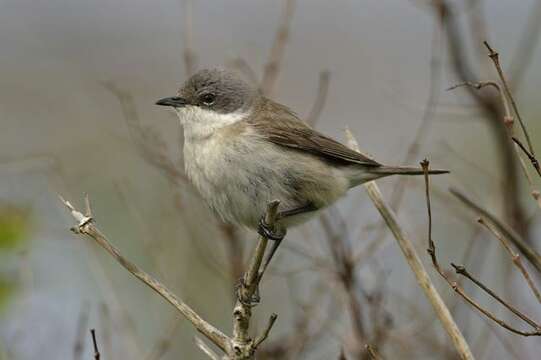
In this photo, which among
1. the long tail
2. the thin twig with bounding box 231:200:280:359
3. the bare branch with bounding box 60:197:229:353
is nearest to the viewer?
the bare branch with bounding box 60:197:229:353

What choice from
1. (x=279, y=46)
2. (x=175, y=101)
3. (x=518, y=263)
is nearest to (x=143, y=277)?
(x=518, y=263)

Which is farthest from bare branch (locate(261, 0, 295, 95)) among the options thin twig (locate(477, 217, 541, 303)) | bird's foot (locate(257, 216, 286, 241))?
thin twig (locate(477, 217, 541, 303))

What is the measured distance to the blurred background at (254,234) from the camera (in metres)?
4.70

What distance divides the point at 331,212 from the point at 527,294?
1295 millimetres

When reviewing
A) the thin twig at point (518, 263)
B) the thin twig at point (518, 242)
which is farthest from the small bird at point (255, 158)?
the thin twig at point (518, 263)

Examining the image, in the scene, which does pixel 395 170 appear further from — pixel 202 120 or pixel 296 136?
pixel 202 120

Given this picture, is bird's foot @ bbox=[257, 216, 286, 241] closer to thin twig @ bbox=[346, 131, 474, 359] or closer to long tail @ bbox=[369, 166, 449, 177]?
thin twig @ bbox=[346, 131, 474, 359]

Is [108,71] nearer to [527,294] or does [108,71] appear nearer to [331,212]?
[331,212]

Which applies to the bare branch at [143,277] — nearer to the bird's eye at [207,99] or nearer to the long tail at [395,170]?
the long tail at [395,170]

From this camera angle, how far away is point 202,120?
5.00 metres

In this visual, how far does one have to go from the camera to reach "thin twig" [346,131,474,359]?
2.94 m

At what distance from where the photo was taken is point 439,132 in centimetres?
839

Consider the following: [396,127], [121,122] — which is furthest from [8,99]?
[396,127]

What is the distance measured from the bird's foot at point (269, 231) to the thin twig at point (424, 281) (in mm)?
501
